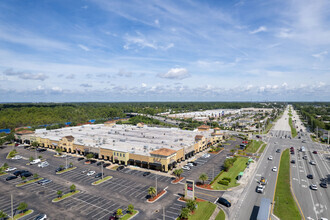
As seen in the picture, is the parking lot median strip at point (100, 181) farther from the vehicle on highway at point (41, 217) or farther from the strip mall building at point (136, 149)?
the vehicle on highway at point (41, 217)

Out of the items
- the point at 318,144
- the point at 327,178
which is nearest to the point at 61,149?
the point at 327,178

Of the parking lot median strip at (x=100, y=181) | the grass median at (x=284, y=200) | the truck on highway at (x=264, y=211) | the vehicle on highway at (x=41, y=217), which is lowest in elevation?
the parking lot median strip at (x=100, y=181)

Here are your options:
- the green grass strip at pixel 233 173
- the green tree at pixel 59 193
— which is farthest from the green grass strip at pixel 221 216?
the green tree at pixel 59 193

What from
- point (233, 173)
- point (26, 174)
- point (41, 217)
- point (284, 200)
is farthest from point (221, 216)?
point (26, 174)

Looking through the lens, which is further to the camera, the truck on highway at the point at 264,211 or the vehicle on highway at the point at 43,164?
the vehicle on highway at the point at 43,164

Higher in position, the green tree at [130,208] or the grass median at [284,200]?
the green tree at [130,208]

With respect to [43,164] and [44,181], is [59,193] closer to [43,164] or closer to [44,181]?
[44,181]
